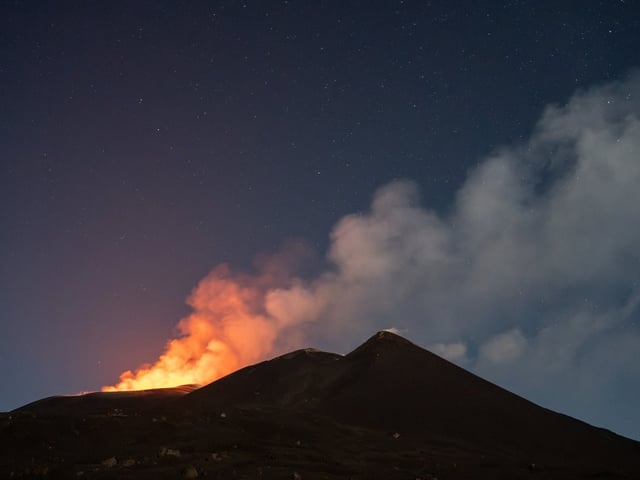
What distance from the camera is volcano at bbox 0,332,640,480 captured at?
19875mm

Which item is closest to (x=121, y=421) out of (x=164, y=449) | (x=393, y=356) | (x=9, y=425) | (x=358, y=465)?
Result: (x=9, y=425)

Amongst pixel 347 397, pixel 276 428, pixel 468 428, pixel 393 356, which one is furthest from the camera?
pixel 393 356

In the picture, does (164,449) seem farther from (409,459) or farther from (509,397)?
(509,397)

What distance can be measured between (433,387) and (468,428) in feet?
37.2

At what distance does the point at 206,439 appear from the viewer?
81.0ft

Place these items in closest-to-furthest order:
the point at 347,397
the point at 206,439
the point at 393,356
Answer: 1. the point at 206,439
2. the point at 347,397
3. the point at 393,356

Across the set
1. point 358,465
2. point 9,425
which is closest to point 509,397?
point 358,465

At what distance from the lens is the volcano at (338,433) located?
65.2 feet

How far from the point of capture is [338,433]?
1268 inches

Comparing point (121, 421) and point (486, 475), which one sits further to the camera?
point (121, 421)

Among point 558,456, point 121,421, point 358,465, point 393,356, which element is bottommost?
point 558,456

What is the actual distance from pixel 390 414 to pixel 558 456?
14.4 metres

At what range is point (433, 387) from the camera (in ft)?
175

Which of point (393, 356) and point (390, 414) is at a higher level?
point (393, 356)
